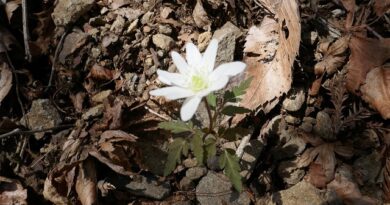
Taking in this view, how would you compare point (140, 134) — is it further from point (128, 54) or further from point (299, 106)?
point (299, 106)

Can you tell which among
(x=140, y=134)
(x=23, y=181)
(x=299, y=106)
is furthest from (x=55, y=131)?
(x=299, y=106)

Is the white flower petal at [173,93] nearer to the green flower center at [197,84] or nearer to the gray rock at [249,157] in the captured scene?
the green flower center at [197,84]

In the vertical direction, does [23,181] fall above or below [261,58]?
below

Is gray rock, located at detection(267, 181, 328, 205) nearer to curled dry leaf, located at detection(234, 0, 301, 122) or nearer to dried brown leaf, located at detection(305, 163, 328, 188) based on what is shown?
dried brown leaf, located at detection(305, 163, 328, 188)

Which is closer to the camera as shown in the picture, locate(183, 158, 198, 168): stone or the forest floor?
the forest floor

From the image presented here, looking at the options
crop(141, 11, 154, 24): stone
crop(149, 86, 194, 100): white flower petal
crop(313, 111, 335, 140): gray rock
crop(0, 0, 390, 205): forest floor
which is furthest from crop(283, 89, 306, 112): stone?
crop(141, 11, 154, 24): stone

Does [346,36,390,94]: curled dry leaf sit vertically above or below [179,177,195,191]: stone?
above
